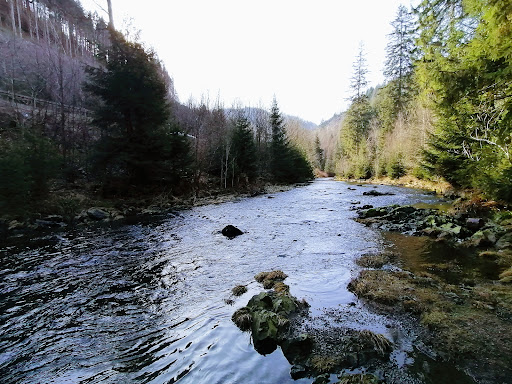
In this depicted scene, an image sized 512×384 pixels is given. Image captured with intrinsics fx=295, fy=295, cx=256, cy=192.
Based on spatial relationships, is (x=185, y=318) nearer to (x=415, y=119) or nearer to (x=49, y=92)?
(x=49, y=92)

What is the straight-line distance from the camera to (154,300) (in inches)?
263

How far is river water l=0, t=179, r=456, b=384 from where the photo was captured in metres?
4.36

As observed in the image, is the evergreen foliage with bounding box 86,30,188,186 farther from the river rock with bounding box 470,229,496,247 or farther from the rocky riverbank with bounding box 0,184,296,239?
the river rock with bounding box 470,229,496,247

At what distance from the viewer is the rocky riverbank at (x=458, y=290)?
167 inches

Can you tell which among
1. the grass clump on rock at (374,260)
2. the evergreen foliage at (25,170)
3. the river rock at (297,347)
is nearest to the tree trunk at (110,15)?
the evergreen foliage at (25,170)

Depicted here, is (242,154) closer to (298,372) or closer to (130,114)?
(130,114)

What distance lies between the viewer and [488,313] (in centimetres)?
524

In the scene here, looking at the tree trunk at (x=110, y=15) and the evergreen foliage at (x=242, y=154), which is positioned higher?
the tree trunk at (x=110, y=15)

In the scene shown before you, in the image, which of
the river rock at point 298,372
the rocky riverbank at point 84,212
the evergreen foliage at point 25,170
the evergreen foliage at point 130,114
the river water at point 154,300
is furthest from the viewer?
the evergreen foliage at point 130,114

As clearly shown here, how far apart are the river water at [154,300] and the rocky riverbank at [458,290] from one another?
590 millimetres

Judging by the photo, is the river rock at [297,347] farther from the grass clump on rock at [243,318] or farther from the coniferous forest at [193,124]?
the coniferous forest at [193,124]

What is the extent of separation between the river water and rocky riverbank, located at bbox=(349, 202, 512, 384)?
1.93ft

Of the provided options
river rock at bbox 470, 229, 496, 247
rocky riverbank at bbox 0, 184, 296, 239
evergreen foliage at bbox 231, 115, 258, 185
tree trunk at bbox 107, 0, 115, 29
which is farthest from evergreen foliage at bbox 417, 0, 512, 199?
evergreen foliage at bbox 231, 115, 258, 185

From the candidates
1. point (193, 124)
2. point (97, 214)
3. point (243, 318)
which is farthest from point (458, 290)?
point (193, 124)
